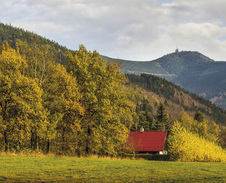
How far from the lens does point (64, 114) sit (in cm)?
3506

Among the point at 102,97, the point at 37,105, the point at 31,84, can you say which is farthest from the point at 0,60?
the point at 102,97

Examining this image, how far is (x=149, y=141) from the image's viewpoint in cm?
6419

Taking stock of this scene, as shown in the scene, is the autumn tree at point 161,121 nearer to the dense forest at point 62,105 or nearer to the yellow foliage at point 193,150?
the dense forest at point 62,105

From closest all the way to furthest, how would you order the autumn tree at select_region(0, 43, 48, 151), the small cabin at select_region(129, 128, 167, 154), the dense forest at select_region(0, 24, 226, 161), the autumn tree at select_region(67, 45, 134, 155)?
1. the autumn tree at select_region(0, 43, 48, 151)
2. the dense forest at select_region(0, 24, 226, 161)
3. the autumn tree at select_region(67, 45, 134, 155)
4. the small cabin at select_region(129, 128, 167, 154)

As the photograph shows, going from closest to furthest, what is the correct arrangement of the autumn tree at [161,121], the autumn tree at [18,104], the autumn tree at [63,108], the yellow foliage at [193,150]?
the autumn tree at [18,104] → the yellow foliage at [193,150] → the autumn tree at [63,108] → the autumn tree at [161,121]

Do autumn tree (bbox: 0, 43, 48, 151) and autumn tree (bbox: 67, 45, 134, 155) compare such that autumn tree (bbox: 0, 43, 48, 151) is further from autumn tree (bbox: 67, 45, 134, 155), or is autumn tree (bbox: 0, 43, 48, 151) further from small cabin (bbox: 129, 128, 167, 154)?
small cabin (bbox: 129, 128, 167, 154)

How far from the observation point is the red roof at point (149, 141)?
6234 cm

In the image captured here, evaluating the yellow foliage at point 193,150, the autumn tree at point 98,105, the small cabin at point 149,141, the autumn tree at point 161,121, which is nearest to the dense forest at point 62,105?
the autumn tree at point 98,105

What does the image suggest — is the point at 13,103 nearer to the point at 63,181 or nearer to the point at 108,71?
the point at 108,71

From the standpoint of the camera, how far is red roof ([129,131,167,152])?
6234 cm

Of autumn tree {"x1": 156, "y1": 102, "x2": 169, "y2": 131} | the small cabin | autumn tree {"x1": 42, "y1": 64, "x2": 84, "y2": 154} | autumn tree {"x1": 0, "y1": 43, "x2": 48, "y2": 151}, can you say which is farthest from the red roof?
autumn tree {"x1": 0, "y1": 43, "x2": 48, "y2": 151}

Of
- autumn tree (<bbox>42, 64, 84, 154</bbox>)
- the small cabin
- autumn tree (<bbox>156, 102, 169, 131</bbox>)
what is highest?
autumn tree (<bbox>42, 64, 84, 154</bbox>)

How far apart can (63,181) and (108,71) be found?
2587cm

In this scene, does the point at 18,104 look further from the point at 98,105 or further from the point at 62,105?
the point at 98,105
